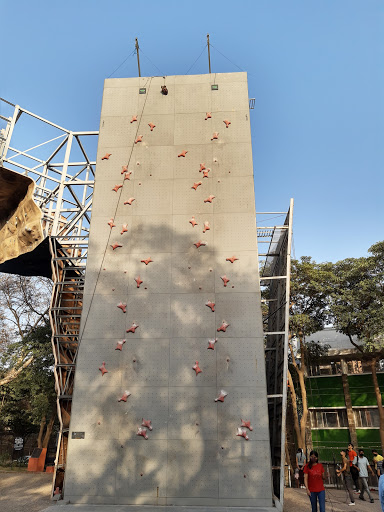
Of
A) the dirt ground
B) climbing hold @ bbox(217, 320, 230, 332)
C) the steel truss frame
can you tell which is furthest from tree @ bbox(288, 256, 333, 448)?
climbing hold @ bbox(217, 320, 230, 332)

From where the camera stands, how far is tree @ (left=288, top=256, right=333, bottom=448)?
22.3 metres

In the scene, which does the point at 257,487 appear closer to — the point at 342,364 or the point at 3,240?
the point at 3,240

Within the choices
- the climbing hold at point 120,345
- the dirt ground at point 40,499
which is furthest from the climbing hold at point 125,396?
the dirt ground at point 40,499

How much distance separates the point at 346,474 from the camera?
36.8 ft

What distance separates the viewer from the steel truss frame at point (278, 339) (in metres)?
10.2

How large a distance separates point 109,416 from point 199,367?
2657 millimetres

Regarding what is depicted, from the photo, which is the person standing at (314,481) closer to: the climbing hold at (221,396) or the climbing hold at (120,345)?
the climbing hold at (221,396)

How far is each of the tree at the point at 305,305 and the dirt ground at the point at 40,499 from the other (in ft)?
30.0

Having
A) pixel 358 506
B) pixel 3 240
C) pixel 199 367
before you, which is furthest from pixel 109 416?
pixel 3 240

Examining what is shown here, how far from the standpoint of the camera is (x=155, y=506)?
8.80 meters

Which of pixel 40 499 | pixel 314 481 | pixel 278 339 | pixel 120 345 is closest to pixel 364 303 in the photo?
pixel 278 339

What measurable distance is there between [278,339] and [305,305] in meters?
11.1

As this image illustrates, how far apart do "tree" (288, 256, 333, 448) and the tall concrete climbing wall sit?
1280 centimetres

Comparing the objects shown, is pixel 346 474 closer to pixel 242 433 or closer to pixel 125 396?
pixel 242 433
